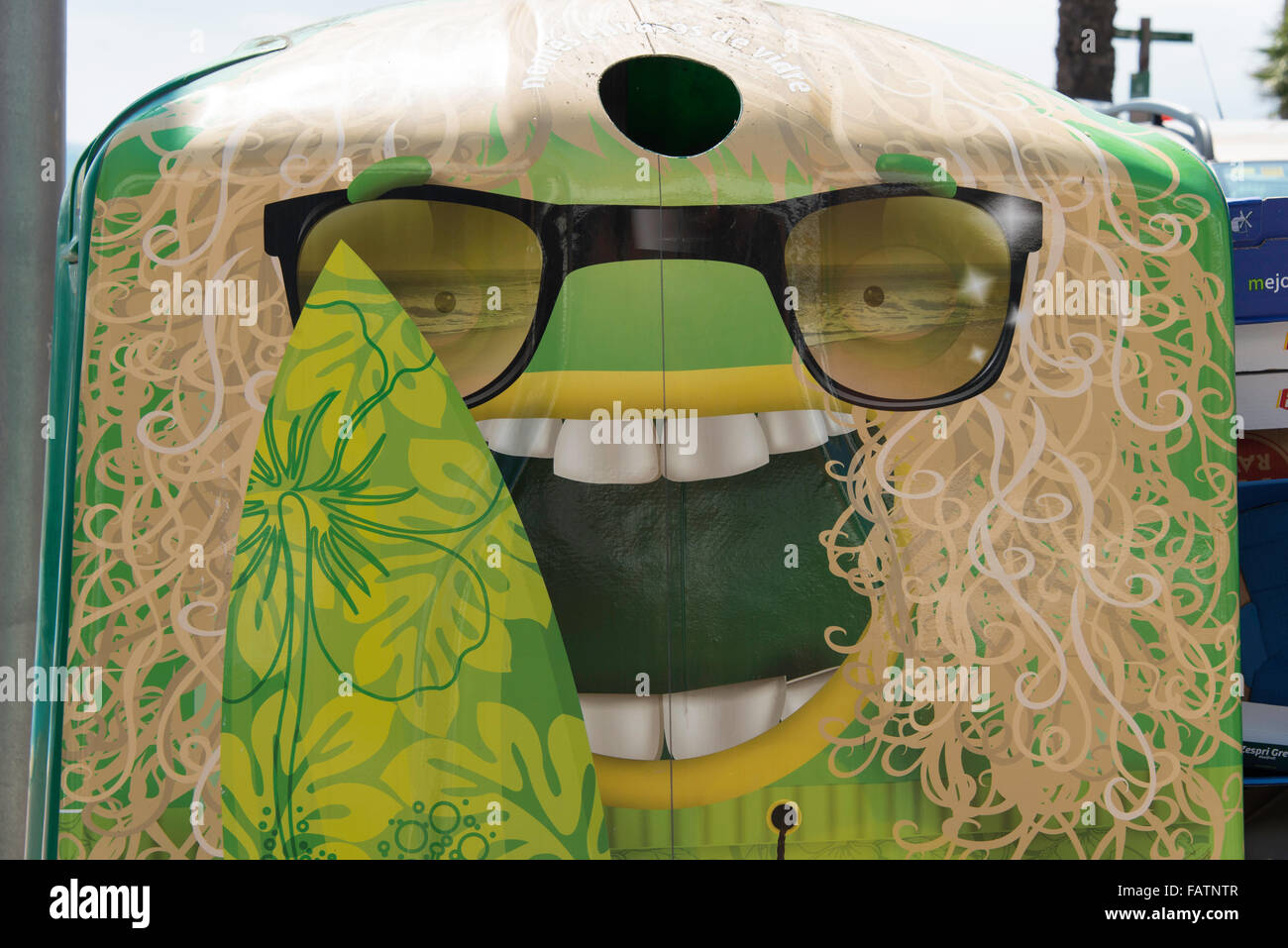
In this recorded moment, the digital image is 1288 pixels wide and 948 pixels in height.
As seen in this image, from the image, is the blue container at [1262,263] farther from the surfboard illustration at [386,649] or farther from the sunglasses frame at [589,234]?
the surfboard illustration at [386,649]

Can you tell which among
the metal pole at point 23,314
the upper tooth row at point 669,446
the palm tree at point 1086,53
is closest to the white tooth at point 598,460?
the upper tooth row at point 669,446

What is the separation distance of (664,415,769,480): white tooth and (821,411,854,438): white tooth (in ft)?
0.43

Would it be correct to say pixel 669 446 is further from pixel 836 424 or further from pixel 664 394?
pixel 836 424

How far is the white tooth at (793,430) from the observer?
199 cm

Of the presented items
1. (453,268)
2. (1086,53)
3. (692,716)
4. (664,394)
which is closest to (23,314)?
(453,268)

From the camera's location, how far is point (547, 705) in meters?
1.95

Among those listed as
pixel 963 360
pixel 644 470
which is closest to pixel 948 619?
pixel 963 360

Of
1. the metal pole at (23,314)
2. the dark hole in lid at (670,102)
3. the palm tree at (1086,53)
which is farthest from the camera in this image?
the palm tree at (1086,53)

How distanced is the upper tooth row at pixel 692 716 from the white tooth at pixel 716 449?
1.40 feet

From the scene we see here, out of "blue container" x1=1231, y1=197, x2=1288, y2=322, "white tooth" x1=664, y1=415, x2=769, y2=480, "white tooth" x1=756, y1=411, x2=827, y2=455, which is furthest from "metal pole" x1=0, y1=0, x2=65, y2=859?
"blue container" x1=1231, y1=197, x2=1288, y2=322

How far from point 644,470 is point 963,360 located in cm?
70

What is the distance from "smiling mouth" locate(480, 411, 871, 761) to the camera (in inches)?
77.3
